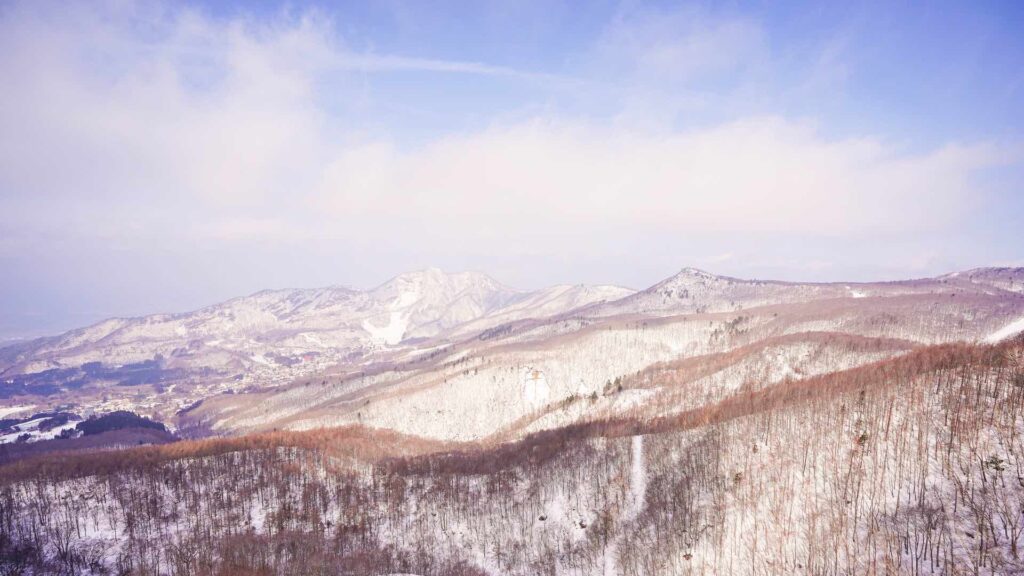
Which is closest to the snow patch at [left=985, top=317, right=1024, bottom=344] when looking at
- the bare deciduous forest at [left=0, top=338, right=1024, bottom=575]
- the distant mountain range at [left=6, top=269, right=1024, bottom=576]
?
the distant mountain range at [left=6, top=269, right=1024, bottom=576]

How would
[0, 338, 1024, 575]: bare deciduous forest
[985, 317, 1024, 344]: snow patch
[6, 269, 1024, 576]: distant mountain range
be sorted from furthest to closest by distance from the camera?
Answer: [985, 317, 1024, 344]: snow patch, [6, 269, 1024, 576]: distant mountain range, [0, 338, 1024, 575]: bare deciduous forest

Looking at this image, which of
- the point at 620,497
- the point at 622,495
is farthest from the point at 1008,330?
the point at 620,497

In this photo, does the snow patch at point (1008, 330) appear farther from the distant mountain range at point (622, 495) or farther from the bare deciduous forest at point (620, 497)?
the bare deciduous forest at point (620, 497)

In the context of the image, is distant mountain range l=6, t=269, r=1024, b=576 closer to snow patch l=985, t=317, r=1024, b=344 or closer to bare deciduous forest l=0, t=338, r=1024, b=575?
bare deciduous forest l=0, t=338, r=1024, b=575

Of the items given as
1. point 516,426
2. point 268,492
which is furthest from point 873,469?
point 516,426

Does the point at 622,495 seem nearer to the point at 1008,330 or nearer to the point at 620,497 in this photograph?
the point at 620,497

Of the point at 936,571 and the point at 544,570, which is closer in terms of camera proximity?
the point at 936,571

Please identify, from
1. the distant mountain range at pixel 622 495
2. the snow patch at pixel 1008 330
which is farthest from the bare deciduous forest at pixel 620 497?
the snow patch at pixel 1008 330

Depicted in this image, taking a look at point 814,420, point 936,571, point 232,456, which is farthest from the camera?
point 232,456

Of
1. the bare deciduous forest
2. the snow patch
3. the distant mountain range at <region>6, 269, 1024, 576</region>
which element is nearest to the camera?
the bare deciduous forest

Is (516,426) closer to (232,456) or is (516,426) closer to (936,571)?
(232,456)

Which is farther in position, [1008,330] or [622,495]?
[1008,330]
